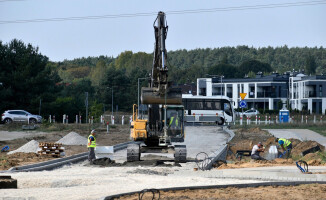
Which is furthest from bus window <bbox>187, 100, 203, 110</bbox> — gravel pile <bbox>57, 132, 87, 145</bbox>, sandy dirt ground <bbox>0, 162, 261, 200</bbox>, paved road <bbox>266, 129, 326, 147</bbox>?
sandy dirt ground <bbox>0, 162, 261, 200</bbox>

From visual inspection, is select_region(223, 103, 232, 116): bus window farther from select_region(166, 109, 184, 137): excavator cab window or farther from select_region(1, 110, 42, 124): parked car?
select_region(166, 109, 184, 137): excavator cab window

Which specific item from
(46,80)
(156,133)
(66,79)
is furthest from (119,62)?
(156,133)

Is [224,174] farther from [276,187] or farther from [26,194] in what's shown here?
[26,194]

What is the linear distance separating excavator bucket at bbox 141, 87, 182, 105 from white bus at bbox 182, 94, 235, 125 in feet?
138

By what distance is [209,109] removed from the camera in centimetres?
6638

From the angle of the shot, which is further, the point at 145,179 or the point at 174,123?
the point at 174,123

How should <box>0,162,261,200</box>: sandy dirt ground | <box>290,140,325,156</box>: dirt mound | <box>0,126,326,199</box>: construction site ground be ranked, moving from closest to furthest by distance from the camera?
<box>0,162,261,200</box>: sandy dirt ground
<box>0,126,326,199</box>: construction site ground
<box>290,140,325,156</box>: dirt mound

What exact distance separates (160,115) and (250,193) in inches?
426

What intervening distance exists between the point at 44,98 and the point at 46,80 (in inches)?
120

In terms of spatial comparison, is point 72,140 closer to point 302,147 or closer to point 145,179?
point 302,147

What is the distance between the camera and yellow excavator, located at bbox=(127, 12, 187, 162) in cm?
2317

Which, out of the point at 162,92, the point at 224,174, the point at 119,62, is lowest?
the point at 224,174

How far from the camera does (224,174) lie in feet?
59.3

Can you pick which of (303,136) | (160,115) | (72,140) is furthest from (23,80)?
(160,115)
